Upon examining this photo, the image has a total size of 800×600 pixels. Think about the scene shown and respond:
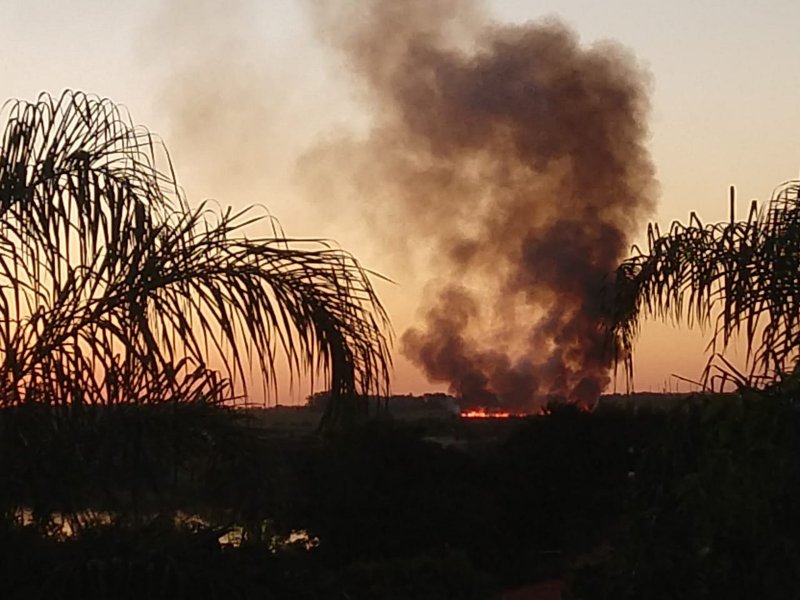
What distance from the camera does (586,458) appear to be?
74.9 ft

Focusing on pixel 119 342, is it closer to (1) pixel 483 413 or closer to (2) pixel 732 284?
(2) pixel 732 284

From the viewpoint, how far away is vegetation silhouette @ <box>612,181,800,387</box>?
6.07 meters

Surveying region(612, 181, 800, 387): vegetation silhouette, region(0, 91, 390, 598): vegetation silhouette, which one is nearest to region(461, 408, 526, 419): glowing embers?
region(612, 181, 800, 387): vegetation silhouette

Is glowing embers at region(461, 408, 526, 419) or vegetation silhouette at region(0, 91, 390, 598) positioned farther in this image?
glowing embers at region(461, 408, 526, 419)

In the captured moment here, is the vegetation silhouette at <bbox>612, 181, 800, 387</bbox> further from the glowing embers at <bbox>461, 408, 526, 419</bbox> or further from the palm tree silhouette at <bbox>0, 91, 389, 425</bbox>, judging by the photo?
the glowing embers at <bbox>461, 408, 526, 419</bbox>

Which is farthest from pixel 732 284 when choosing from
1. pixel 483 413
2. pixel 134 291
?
pixel 483 413

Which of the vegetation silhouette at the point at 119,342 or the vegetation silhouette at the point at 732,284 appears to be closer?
the vegetation silhouette at the point at 119,342

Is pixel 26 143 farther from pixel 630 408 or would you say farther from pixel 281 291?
pixel 630 408

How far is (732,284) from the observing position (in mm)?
6242

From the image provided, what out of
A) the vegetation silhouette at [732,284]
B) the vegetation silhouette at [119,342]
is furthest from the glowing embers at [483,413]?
the vegetation silhouette at [119,342]

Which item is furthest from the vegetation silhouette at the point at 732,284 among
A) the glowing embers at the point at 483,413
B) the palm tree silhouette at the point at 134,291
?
the glowing embers at the point at 483,413

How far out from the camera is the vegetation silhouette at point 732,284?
19.9ft

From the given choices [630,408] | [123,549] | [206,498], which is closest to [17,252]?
[123,549]

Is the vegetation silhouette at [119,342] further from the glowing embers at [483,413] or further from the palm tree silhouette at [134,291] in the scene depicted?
the glowing embers at [483,413]
